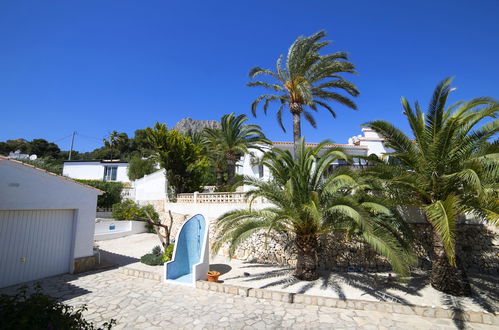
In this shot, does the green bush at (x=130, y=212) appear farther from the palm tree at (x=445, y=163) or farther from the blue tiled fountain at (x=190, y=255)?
the palm tree at (x=445, y=163)

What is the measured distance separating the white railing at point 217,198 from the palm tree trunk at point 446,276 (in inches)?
304

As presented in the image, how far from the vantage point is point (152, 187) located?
Result: 25.1 meters

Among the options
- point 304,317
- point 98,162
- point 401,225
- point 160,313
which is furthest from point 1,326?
point 98,162

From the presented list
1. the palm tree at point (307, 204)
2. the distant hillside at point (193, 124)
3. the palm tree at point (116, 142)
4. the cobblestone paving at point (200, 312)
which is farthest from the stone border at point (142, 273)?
the distant hillside at point (193, 124)

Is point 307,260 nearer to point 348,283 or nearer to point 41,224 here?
point 348,283

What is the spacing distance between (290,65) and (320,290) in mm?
12694

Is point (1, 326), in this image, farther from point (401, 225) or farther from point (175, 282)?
point (401, 225)

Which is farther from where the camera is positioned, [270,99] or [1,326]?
[270,99]

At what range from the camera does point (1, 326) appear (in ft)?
10.1

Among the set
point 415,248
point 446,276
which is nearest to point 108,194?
point 415,248

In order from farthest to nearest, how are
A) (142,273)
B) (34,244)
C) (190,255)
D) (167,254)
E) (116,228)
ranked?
(116,228) → (167,254) → (190,255) → (142,273) → (34,244)

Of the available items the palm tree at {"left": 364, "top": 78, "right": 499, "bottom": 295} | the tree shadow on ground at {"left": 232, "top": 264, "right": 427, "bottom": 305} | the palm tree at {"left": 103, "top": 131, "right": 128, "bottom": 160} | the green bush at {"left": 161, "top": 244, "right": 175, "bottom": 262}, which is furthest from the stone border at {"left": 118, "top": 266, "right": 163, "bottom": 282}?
the palm tree at {"left": 103, "top": 131, "right": 128, "bottom": 160}

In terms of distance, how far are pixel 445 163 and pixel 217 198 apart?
11535 mm

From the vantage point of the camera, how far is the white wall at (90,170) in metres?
35.8
